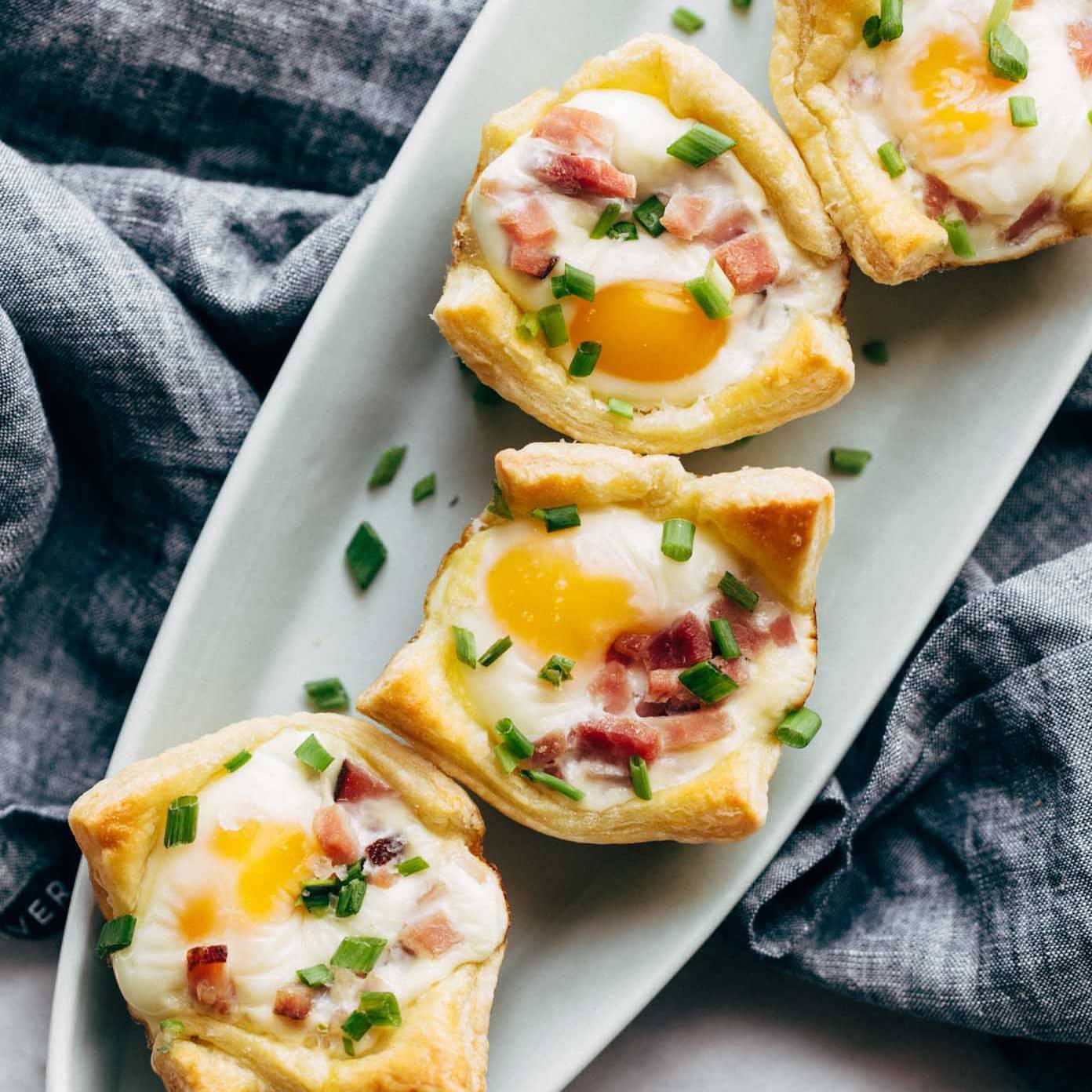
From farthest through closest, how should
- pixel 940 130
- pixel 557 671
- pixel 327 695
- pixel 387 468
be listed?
1. pixel 387 468
2. pixel 327 695
3. pixel 940 130
4. pixel 557 671

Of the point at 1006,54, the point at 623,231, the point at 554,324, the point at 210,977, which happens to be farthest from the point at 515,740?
the point at 1006,54

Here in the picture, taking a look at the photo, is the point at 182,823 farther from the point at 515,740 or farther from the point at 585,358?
the point at 585,358

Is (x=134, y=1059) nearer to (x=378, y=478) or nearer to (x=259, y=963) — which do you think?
(x=259, y=963)

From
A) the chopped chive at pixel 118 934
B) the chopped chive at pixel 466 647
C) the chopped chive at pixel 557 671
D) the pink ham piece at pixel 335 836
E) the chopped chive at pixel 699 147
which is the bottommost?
the chopped chive at pixel 118 934

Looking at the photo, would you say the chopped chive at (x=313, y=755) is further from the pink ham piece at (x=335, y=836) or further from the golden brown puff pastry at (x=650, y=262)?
the golden brown puff pastry at (x=650, y=262)

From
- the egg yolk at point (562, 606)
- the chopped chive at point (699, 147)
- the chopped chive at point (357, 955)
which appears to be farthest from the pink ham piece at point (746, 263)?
the chopped chive at point (357, 955)

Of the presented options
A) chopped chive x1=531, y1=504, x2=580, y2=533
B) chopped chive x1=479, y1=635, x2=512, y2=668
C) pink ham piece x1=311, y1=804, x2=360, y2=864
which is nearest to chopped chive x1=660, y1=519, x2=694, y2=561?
chopped chive x1=531, y1=504, x2=580, y2=533
